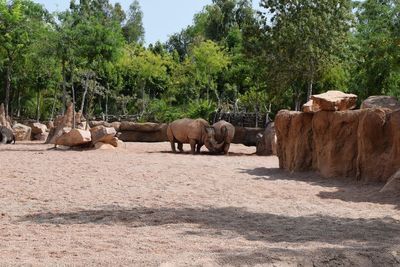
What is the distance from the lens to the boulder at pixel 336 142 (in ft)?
37.9

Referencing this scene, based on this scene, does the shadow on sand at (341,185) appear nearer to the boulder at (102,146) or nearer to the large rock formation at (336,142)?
the large rock formation at (336,142)

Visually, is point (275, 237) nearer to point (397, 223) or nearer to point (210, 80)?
point (397, 223)

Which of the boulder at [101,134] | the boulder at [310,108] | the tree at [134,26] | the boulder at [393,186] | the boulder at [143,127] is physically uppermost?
the tree at [134,26]

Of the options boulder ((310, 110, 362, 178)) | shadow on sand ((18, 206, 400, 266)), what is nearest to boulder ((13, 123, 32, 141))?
boulder ((310, 110, 362, 178))

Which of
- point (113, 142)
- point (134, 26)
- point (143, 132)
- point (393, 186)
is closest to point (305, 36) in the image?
point (113, 142)

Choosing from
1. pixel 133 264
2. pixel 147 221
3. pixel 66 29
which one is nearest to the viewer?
pixel 133 264

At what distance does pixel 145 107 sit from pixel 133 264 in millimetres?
38205

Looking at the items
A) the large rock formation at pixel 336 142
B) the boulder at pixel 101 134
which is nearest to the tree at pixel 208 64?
the boulder at pixel 101 134

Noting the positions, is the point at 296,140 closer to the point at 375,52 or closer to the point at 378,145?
the point at 378,145

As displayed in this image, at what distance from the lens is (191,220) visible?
679cm

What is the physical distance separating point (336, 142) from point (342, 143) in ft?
0.45

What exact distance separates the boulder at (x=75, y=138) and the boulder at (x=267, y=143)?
5.90 m

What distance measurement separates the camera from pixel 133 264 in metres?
4.53

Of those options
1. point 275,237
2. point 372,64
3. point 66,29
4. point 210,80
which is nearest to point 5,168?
point 275,237
